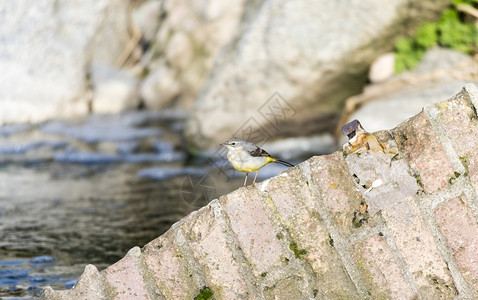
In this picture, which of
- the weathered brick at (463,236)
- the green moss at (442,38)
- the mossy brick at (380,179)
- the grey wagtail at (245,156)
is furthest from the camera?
the green moss at (442,38)

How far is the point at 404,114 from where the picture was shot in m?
8.00

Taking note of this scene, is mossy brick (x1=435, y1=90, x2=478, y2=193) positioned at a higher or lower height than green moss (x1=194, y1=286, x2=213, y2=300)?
higher

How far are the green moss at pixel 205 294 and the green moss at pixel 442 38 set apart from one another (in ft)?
20.7

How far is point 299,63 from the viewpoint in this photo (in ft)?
28.9

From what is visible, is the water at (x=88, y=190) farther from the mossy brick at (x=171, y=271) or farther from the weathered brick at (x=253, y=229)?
the weathered brick at (x=253, y=229)

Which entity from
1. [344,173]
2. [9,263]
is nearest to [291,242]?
[344,173]

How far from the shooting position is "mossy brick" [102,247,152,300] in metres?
2.98

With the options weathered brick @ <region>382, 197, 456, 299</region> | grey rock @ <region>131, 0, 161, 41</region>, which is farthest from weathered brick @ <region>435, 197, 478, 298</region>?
grey rock @ <region>131, 0, 161, 41</region>

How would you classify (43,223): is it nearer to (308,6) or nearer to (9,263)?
(9,263)

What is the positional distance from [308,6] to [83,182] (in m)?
3.72

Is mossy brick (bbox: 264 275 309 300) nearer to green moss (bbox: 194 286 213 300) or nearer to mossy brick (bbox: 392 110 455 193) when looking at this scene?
green moss (bbox: 194 286 213 300)

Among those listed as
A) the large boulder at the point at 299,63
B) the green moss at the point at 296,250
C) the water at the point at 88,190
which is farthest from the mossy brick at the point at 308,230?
the large boulder at the point at 299,63

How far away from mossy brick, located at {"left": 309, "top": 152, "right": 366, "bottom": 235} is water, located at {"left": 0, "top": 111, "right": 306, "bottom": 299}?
6.68 feet

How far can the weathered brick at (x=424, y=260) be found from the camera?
2791 millimetres
